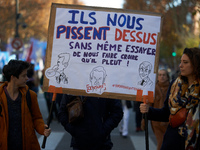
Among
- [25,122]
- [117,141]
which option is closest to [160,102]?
[117,141]

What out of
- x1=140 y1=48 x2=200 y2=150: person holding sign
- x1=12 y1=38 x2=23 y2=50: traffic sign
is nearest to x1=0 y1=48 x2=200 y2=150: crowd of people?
x1=140 y1=48 x2=200 y2=150: person holding sign

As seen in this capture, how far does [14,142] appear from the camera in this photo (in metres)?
4.00

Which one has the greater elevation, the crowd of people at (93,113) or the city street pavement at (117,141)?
the crowd of people at (93,113)

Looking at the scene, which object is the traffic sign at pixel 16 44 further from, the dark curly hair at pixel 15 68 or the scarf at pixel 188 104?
the scarf at pixel 188 104

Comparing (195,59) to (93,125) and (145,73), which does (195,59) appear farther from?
(93,125)

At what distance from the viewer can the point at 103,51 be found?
4.34 m

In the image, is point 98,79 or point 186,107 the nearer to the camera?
point 186,107

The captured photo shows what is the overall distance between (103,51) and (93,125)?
0.82 m

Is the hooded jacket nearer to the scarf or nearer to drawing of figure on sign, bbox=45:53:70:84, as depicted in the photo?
drawing of figure on sign, bbox=45:53:70:84

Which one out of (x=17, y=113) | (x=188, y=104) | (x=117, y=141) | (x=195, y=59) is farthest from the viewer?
(x=117, y=141)

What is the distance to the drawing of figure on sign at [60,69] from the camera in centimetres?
431

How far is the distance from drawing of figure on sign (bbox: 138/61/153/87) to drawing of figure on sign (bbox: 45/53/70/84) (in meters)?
0.81

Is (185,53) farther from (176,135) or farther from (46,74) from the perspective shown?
(46,74)

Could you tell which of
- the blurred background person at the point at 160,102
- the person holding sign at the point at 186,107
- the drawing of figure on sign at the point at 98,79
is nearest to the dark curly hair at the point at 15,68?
the drawing of figure on sign at the point at 98,79
